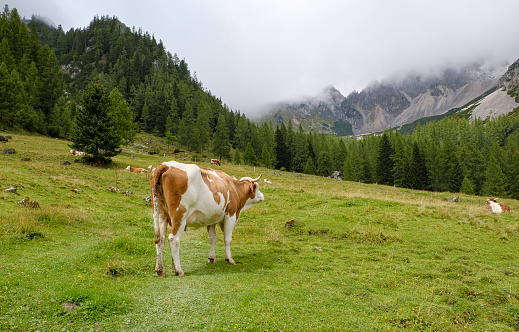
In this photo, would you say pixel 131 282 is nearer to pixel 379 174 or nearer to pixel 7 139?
pixel 7 139

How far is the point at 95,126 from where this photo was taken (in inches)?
1256

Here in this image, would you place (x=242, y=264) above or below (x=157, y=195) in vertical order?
below

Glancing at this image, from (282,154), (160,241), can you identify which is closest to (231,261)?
(160,241)

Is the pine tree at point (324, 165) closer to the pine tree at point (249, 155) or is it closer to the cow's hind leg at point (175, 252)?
the pine tree at point (249, 155)

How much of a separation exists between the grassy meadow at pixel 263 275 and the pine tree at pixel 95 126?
16123 millimetres

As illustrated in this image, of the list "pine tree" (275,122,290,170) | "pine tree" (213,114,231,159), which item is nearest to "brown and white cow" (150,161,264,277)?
"pine tree" (213,114,231,159)

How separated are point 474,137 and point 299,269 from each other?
126 m

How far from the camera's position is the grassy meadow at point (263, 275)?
4.79 m

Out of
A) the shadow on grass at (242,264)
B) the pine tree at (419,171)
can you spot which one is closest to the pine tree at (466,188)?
the pine tree at (419,171)

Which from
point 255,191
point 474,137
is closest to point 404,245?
point 255,191

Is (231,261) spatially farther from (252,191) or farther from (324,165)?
(324,165)

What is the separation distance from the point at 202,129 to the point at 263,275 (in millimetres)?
75122

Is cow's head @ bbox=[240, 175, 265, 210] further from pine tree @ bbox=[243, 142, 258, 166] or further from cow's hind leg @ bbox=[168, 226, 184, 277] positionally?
pine tree @ bbox=[243, 142, 258, 166]

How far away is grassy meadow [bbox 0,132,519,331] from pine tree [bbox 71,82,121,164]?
16.1 meters
